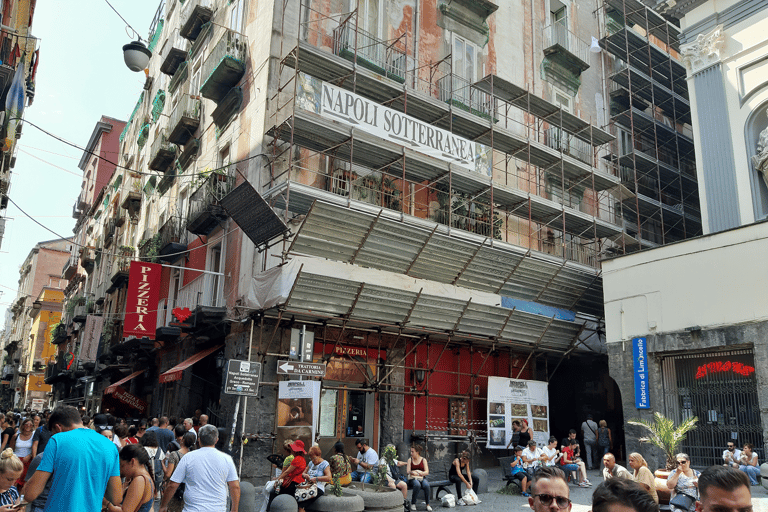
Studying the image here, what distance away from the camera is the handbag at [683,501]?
24.4 feet

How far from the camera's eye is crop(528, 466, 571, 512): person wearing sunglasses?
10.3ft

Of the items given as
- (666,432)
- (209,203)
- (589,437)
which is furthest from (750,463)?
(209,203)

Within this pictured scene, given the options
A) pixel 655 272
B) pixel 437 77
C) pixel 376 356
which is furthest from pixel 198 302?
pixel 655 272

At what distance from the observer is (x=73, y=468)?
4852 millimetres

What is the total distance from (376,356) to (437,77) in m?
9.41

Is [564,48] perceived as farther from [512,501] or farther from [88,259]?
[88,259]

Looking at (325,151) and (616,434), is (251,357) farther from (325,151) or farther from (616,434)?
(616,434)

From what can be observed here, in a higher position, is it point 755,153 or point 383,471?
point 755,153

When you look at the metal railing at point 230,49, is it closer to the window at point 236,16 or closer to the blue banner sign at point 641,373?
the window at point 236,16

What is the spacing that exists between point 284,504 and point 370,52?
14039mm

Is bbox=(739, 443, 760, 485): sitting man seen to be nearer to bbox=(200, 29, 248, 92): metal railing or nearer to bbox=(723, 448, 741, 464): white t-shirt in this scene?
bbox=(723, 448, 741, 464): white t-shirt

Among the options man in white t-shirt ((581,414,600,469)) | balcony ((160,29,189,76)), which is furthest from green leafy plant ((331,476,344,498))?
balcony ((160,29,189,76))

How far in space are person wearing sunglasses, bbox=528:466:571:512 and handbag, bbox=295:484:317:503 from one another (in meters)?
6.68

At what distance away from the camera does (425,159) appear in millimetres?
17859
